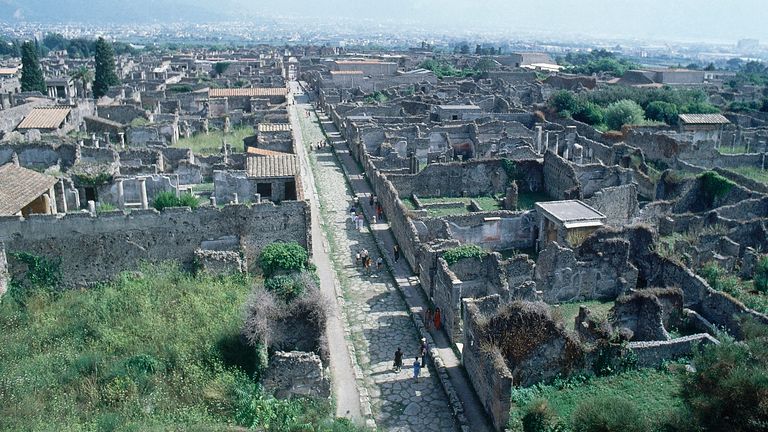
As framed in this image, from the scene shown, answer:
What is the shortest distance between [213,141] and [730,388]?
32.2 meters

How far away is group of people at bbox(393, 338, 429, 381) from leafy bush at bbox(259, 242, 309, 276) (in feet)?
13.5

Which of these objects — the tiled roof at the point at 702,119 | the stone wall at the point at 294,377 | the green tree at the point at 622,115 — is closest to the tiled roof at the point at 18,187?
the stone wall at the point at 294,377

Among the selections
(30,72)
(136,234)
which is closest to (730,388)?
(136,234)

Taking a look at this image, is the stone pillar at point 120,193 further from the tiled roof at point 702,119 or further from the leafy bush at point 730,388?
the tiled roof at point 702,119

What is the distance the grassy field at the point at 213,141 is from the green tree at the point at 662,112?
32.5 metres

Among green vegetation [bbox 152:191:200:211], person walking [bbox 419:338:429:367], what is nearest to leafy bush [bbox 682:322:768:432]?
person walking [bbox 419:338:429:367]

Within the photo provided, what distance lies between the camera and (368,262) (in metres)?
21.6

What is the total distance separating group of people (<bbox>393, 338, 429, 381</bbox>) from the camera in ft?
50.3

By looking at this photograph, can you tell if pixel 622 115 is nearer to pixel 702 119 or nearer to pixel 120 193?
pixel 702 119

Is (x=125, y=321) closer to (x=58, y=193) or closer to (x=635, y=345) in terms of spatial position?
(x=58, y=193)

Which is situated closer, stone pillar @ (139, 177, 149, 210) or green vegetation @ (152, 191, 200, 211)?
green vegetation @ (152, 191, 200, 211)

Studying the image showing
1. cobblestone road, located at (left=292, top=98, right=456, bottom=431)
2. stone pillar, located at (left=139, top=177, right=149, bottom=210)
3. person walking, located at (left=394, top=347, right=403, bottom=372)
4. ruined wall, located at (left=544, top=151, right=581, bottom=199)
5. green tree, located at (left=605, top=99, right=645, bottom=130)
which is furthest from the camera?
green tree, located at (left=605, top=99, right=645, bottom=130)

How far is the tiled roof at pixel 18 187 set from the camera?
18625 millimetres

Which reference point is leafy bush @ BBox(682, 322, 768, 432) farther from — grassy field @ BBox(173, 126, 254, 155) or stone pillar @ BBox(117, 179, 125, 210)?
grassy field @ BBox(173, 126, 254, 155)
